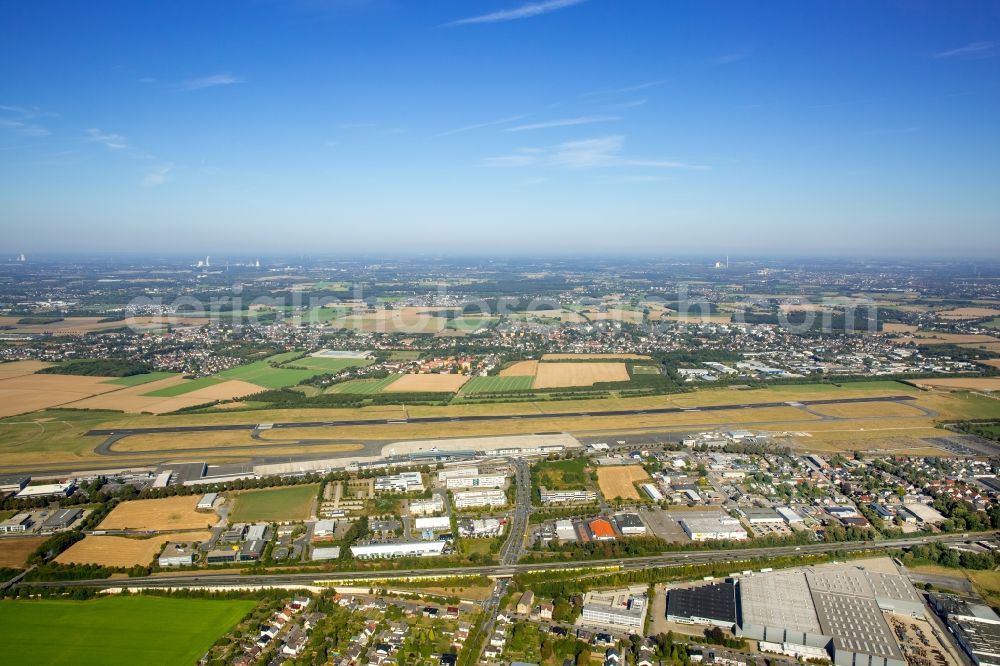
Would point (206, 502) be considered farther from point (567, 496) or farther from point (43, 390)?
point (43, 390)

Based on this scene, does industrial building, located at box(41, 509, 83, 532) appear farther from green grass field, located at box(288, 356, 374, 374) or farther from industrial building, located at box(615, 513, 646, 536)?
green grass field, located at box(288, 356, 374, 374)

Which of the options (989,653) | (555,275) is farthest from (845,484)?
(555,275)

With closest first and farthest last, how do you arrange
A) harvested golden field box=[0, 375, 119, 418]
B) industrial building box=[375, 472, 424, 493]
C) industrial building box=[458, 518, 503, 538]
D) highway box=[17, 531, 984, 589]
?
1. highway box=[17, 531, 984, 589]
2. industrial building box=[458, 518, 503, 538]
3. industrial building box=[375, 472, 424, 493]
4. harvested golden field box=[0, 375, 119, 418]

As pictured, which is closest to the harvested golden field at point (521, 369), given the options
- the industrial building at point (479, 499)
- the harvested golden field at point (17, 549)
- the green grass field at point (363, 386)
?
the green grass field at point (363, 386)

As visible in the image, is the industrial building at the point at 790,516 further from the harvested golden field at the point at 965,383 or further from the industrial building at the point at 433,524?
the harvested golden field at the point at 965,383

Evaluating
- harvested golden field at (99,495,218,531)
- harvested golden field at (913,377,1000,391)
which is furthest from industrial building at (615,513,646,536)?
harvested golden field at (913,377,1000,391)

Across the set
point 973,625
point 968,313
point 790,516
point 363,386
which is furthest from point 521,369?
point 968,313
